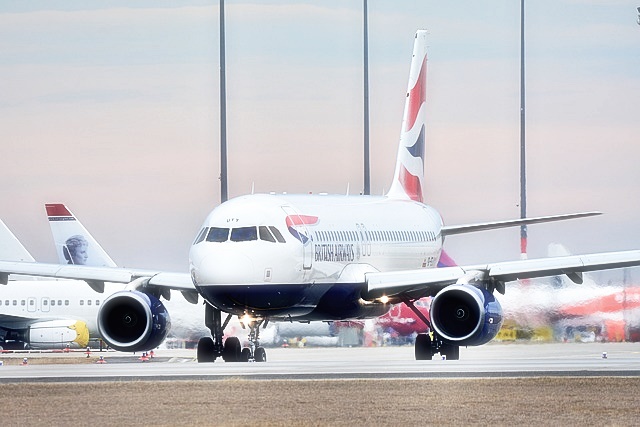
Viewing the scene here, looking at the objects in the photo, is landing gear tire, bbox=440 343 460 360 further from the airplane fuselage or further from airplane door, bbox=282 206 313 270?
airplane door, bbox=282 206 313 270

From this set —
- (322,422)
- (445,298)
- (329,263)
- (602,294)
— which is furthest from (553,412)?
(602,294)

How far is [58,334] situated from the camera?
259 ft

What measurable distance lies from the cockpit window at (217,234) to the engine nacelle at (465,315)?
577 cm

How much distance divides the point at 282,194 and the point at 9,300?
35.9m

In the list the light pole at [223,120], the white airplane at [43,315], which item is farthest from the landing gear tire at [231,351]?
the white airplane at [43,315]

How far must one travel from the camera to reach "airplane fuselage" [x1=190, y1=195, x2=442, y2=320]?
4406 centimetres

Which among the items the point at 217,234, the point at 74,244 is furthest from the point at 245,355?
the point at 74,244

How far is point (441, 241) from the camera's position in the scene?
5878 cm

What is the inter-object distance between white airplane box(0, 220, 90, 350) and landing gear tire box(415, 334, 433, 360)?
110 ft

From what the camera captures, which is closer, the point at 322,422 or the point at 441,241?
the point at 322,422

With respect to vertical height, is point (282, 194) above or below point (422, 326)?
above

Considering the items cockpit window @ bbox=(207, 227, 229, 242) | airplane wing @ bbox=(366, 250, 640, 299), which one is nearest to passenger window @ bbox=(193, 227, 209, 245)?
cockpit window @ bbox=(207, 227, 229, 242)

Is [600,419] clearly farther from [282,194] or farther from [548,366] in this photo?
[282,194]

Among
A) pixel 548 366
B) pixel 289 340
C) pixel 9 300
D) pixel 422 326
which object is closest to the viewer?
pixel 548 366
